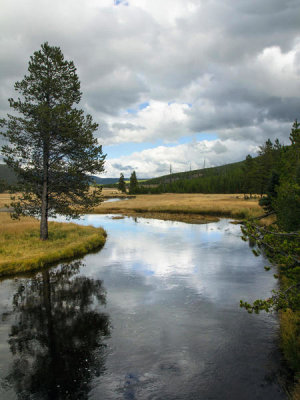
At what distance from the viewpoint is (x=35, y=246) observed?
25047 millimetres

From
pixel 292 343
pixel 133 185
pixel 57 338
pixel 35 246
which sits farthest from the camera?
pixel 133 185

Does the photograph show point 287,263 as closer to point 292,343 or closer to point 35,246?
point 292,343

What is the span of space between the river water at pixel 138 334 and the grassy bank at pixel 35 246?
154 centimetres

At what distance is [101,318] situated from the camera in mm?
13789

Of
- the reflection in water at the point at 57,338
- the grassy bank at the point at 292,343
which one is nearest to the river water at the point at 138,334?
the reflection in water at the point at 57,338

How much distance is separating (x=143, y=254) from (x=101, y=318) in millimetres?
13205

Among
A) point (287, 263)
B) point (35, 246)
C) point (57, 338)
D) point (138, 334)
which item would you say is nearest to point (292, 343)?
point (287, 263)

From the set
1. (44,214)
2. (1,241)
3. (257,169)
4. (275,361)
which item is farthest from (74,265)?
(257,169)

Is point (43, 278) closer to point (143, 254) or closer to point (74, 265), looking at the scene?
point (74, 265)

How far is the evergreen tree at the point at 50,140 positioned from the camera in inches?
966

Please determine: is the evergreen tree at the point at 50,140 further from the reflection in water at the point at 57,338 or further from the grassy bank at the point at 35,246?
the reflection in water at the point at 57,338

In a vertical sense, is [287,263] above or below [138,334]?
above

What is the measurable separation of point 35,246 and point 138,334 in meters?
16.3

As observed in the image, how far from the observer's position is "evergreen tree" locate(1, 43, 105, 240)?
24531mm
